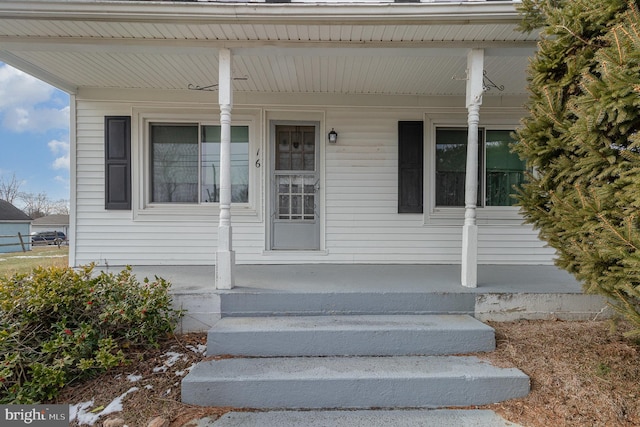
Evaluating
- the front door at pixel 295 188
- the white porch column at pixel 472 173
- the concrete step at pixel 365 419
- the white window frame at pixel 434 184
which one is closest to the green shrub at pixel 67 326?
the concrete step at pixel 365 419

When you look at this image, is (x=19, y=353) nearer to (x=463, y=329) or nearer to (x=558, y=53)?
(x=463, y=329)

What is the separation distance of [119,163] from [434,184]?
13.8 ft

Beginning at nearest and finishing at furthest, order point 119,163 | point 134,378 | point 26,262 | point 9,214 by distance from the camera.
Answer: point 134,378 → point 119,163 → point 26,262 → point 9,214

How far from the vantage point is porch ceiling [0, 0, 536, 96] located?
2.77m

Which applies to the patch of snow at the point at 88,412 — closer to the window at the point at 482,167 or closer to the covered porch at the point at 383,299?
the covered porch at the point at 383,299

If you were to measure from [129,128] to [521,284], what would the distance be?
4961 millimetres

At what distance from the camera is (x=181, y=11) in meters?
2.78

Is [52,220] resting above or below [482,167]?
below

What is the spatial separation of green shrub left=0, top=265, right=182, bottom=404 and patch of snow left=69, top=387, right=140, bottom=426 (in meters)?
0.20

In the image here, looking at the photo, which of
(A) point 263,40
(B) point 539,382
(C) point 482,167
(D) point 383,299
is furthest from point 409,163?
(B) point 539,382

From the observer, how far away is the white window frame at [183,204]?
4309 millimetres

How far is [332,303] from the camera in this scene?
278 cm

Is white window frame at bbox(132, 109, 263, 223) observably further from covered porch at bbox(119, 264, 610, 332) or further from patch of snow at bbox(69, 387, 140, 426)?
patch of snow at bbox(69, 387, 140, 426)

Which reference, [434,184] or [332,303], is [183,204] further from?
[434,184]
